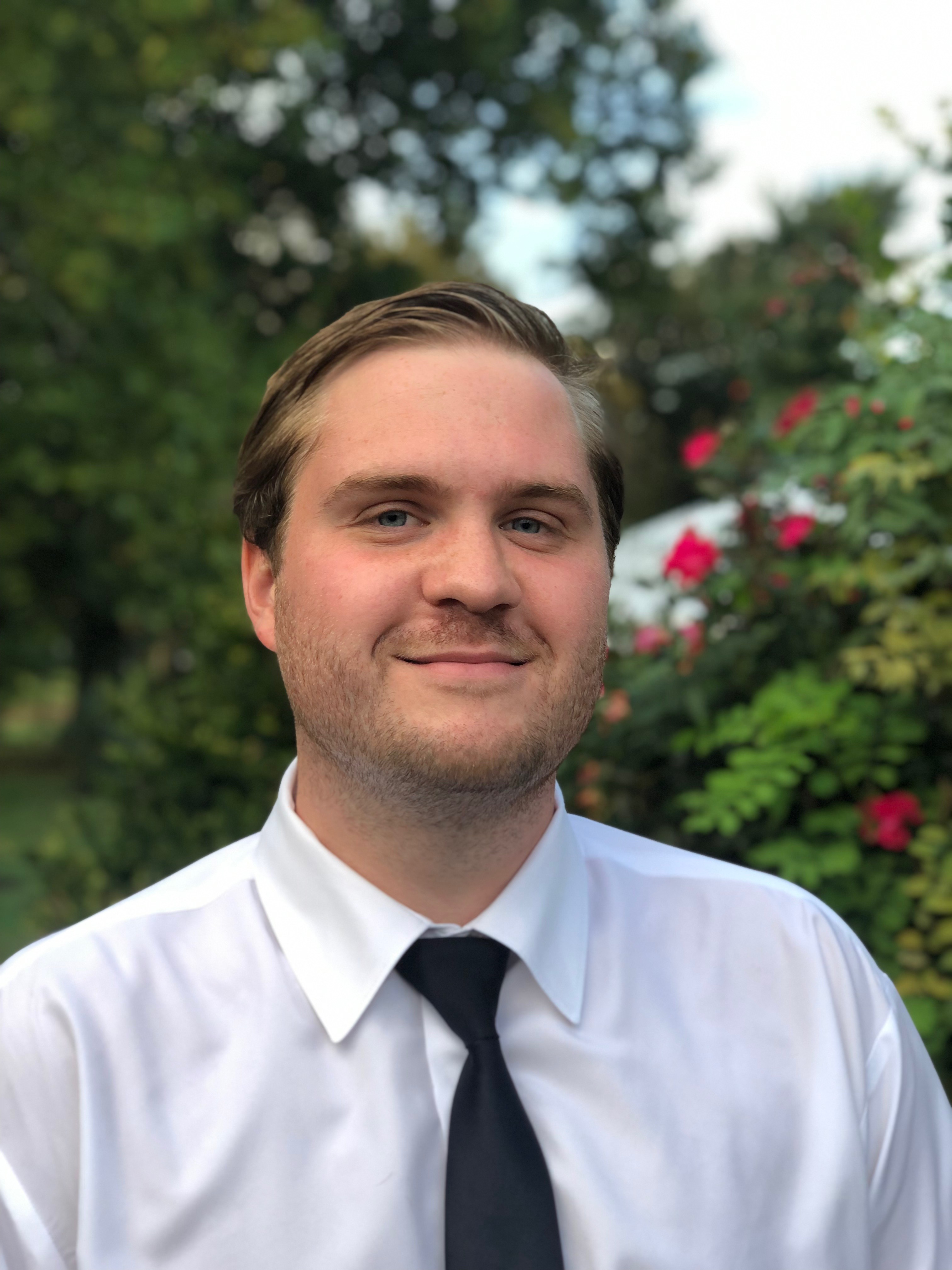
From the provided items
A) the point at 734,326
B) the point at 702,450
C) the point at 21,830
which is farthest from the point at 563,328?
the point at 21,830

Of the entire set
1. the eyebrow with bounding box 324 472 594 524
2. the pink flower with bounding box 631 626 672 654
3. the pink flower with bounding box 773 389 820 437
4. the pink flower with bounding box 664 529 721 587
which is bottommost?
the eyebrow with bounding box 324 472 594 524

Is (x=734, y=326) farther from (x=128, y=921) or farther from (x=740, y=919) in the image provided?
(x=128, y=921)

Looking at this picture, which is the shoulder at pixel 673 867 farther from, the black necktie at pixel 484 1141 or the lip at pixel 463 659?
the lip at pixel 463 659

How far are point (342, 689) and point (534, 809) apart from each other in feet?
1.19

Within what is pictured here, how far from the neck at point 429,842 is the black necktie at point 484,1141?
0.08 metres

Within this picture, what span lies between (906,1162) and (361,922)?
90 centimetres

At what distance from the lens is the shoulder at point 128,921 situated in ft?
5.35

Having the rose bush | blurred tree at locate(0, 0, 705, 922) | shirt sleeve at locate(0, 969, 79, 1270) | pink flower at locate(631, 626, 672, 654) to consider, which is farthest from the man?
blurred tree at locate(0, 0, 705, 922)

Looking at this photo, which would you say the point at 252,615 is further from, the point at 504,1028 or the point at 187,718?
the point at 187,718

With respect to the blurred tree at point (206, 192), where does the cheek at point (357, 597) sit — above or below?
below

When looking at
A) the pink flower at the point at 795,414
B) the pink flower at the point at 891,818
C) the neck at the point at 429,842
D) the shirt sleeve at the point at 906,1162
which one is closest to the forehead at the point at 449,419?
the neck at the point at 429,842

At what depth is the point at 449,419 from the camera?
173cm

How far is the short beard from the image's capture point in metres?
1.64

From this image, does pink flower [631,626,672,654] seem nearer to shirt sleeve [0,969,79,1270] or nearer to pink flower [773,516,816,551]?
pink flower [773,516,816,551]
